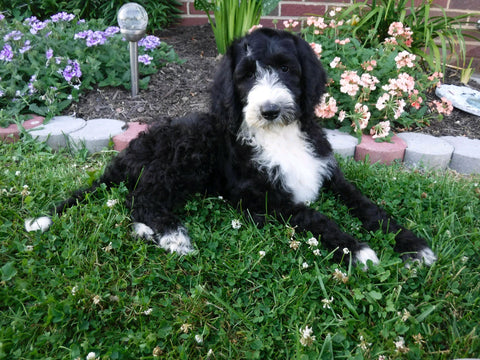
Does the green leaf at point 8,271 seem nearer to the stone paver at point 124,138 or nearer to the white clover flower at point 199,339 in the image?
the white clover flower at point 199,339

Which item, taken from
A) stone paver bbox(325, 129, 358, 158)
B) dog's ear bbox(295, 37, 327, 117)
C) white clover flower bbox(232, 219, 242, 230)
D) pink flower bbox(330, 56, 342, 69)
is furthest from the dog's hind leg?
pink flower bbox(330, 56, 342, 69)

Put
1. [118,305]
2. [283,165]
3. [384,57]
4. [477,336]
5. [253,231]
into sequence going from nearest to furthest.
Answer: [477,336] < [118,305] < [253,231] < [283,165] < [384,57]

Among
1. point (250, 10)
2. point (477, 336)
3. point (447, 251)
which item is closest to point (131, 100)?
point (250, 10)

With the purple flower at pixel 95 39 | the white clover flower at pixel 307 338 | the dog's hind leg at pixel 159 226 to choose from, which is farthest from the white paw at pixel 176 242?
the purple flower at pixel 95 39

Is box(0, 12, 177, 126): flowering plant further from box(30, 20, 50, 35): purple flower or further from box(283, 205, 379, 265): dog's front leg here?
box(283, 205, 379, 265): dog's front leg

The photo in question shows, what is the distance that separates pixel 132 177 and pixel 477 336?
7.23 feet

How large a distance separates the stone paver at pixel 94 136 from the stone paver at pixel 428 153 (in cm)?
271

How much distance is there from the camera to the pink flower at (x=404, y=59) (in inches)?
148

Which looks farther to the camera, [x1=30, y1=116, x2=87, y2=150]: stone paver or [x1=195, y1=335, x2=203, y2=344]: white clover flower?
[x1=30, y1=116, x2=87, y2=150]: stone paver

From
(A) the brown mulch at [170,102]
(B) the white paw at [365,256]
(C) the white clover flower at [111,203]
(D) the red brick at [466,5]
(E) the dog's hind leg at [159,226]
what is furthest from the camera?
(D) the red brick at [466,5]

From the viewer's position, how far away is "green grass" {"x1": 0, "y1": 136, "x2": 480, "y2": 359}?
1730 millimetres

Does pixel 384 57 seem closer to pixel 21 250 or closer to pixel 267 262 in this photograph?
pixel 267 262

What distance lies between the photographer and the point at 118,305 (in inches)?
75.8

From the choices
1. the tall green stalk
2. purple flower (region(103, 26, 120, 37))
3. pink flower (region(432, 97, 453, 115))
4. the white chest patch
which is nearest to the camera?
the white chest patch
